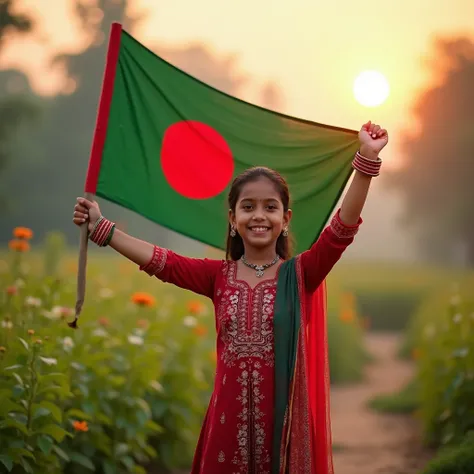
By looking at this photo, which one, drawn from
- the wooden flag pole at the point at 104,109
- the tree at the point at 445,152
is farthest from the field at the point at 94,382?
the tree at the point at 445,152

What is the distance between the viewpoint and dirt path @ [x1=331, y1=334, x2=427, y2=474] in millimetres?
5863

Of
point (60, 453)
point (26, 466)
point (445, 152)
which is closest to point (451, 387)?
point (60, 453)

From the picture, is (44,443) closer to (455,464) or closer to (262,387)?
(262,387)

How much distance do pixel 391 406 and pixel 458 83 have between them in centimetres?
2957

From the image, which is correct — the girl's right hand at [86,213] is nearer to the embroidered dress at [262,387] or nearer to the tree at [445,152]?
the embroidered dress at [262,387]

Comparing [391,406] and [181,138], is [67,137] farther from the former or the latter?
[181,138]

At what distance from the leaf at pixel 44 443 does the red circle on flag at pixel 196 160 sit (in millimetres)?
1324

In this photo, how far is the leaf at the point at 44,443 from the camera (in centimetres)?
379

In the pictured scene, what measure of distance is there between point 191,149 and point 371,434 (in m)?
4.02

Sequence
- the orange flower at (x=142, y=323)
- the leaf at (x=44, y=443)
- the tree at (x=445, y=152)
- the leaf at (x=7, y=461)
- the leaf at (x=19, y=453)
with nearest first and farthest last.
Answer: the leaf at (x=7, y=461), the leaf at (x=19, y=453), the leaf at (x=44, y=443), the orange flower at (x=142, y=323), the tree at (x=445, y=152)

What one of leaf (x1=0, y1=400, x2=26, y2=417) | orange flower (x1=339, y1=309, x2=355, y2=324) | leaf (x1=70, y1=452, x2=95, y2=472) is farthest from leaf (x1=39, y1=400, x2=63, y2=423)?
orange flower (x1=339, y1=309, x2=355, y2=324)

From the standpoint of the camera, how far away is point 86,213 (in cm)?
324

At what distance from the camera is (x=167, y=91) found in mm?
3979

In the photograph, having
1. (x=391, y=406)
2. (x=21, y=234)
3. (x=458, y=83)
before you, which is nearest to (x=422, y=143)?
(x=458, y=83)
